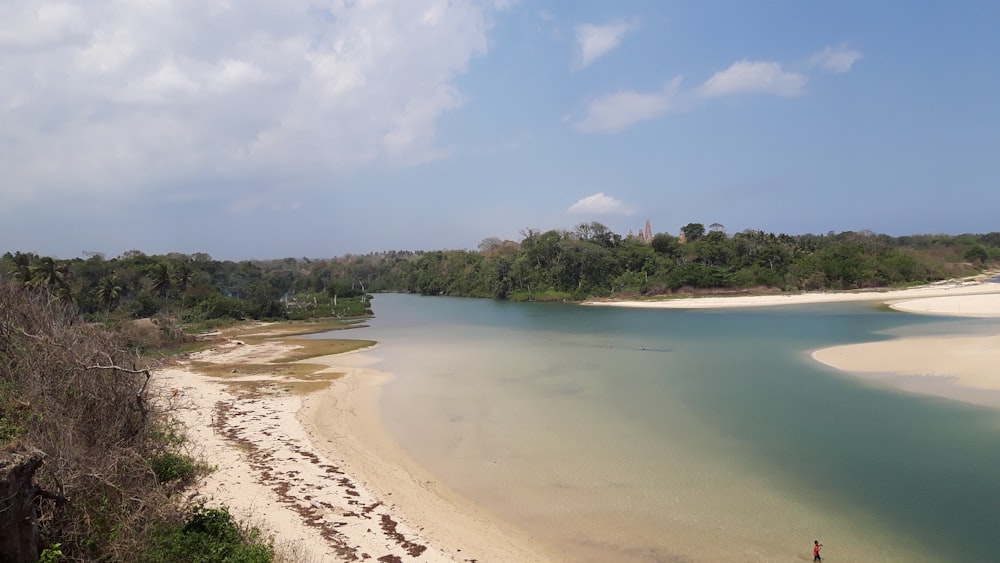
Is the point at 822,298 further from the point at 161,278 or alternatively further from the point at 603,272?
the point at 161,278

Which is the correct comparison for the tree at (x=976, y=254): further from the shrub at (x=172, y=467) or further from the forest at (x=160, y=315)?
the shrub at (x=172, y=467)

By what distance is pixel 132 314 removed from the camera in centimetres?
3969

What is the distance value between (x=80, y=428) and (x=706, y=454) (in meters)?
12.1

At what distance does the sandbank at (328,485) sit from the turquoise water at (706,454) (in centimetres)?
74

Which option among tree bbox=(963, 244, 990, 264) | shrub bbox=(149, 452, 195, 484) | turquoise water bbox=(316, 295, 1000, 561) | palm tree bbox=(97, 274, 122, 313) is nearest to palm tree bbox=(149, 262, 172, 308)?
palm tree bbox=(97, 274, 122, 313)

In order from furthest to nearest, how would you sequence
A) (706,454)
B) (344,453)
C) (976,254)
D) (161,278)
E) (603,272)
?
(976,254), (603,272), (161,278), (344,453), (706,454)

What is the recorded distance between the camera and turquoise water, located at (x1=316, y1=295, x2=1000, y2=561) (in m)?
8.95

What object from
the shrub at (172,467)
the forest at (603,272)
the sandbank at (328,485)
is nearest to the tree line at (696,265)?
the forest at (603,272)

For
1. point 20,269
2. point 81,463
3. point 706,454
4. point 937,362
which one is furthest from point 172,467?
point 20,269

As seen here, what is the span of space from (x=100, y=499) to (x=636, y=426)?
39.7 feet

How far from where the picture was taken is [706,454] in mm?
12664

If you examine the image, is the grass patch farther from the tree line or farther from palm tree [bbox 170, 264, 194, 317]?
the tree line

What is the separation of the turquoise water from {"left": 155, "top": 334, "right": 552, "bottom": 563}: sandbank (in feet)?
2.42

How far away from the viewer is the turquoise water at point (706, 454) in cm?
895
